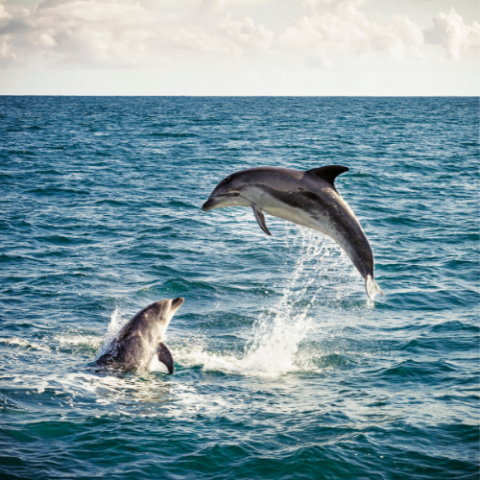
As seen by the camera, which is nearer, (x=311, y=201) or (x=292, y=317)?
(x=311, y=201)

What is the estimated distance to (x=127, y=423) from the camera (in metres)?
10.1

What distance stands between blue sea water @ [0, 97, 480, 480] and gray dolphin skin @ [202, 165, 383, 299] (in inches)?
126

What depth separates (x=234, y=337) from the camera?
14703 mm

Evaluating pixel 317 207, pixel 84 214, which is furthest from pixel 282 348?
pixel 84 214

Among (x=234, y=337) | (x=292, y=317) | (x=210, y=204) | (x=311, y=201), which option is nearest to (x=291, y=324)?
(x=292, y=317)

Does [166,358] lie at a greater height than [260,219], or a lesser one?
lesser

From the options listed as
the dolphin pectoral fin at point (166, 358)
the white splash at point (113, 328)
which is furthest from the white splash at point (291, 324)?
the white splash at point (113, 328)

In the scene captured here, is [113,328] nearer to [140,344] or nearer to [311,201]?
[140,344]

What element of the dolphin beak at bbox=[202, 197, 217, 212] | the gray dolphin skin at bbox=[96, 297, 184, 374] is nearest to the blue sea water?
the gray dolphin skin at bbox=[96, 297, 184, 374]

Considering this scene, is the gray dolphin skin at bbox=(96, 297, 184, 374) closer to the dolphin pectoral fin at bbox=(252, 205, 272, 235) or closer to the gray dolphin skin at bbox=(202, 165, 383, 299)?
the dolphin pectoral fin at bbox=(252, 205, 272, 235)

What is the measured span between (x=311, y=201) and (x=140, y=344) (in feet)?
17.4

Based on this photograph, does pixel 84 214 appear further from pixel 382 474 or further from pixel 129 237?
pixel 382 474

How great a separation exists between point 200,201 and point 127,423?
18966mm

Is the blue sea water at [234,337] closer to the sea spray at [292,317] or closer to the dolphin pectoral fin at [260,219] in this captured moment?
the sea spray at [292,317]
